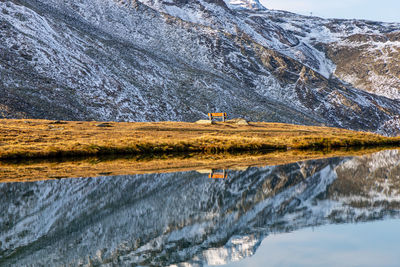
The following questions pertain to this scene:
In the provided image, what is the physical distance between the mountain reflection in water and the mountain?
197 ft

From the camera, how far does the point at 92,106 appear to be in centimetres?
8912

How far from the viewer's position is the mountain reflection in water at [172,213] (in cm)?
888

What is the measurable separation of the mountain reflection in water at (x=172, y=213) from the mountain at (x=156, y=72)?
60.0 m

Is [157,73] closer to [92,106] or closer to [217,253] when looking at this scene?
[92,106]

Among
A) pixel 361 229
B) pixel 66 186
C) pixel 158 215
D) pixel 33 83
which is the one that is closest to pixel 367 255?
pixel 361 229

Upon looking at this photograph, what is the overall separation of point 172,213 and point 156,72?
113 m

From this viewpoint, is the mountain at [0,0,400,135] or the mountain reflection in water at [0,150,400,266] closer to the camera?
the mountain reflection in water at [0,150,400,266]

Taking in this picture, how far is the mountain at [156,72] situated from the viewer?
88.9 meters

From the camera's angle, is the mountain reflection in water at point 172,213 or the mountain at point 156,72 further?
the mountain at point 156,72

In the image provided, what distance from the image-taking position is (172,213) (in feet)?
41.8

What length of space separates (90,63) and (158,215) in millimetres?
97899

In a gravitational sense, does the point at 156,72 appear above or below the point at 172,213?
above

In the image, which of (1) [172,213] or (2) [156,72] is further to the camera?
(2) [156,72]

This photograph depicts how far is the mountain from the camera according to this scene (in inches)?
3499
